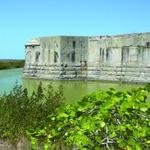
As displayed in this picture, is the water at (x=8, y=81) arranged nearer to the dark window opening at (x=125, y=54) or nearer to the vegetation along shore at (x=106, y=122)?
the dark window opening at (x=125, y=54)

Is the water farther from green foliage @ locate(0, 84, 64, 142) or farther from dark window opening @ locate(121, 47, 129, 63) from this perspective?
dark window opening @ locate(121, 47, 129, 63)

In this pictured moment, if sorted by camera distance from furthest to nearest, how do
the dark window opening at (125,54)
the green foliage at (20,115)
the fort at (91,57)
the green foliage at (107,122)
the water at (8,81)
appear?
the dark window opening at (125,54)
the fort at (91,57)
the water at (8,81)
the green foliage at (20,115)
the green foliage at (107,122)

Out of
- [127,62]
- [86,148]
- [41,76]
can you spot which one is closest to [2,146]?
[86,148]

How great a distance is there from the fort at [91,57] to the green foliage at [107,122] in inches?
1126

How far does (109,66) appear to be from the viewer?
3497cm

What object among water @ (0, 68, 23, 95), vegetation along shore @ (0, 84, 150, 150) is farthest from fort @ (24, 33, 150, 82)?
vegetation along shore @ (0, 84, 150, 150)

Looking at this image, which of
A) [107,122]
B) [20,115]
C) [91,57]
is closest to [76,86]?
[91,57]

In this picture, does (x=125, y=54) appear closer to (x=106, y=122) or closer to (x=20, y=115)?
(x=20, y=115)

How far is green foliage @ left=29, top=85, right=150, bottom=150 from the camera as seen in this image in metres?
3.72

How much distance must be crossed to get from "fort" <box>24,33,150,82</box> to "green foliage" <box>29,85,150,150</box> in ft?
93.9

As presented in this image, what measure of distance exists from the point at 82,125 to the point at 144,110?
0.57 m

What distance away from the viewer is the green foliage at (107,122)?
12.2 ft

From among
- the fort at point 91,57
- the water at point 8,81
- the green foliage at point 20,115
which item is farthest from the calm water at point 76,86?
the green foliage at point 20,115

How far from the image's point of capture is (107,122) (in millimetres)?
3904
